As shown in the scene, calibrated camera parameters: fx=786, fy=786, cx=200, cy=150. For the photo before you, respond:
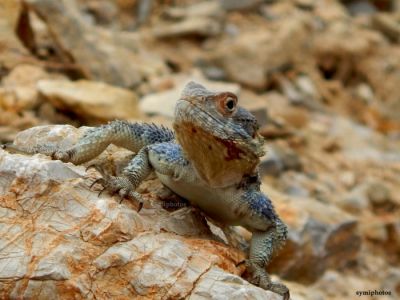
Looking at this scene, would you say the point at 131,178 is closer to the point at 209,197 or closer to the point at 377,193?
the point at 209,197

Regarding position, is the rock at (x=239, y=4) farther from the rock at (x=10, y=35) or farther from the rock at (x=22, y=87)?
the rock at (x=22, y=87)

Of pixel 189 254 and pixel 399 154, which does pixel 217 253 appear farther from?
pixel 399 154

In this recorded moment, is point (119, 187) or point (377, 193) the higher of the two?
point (119, 187)

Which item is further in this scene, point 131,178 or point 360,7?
point 360,7

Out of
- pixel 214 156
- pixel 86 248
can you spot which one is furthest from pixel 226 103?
pixel 86 248

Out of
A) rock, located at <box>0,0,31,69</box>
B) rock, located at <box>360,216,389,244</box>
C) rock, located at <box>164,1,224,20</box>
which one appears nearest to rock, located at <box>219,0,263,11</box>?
rock, located at <box>164,1,224,20</box>

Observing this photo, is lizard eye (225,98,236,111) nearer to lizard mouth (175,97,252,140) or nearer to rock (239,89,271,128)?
lizard mouth (175,97,252,140)

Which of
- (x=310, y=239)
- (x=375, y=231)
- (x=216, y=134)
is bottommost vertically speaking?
(x=375, y=231)

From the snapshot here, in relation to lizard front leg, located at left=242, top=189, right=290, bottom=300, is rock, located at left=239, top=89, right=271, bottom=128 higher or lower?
lower

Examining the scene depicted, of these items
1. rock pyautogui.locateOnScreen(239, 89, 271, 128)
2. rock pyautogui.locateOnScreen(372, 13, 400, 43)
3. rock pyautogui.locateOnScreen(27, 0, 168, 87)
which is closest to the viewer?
rock pyautogui.locateOnScreen(27, 0, 168, 87)
